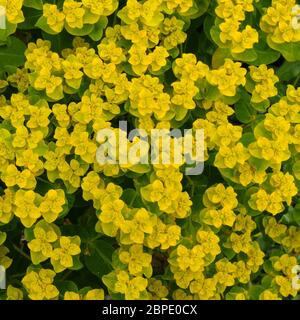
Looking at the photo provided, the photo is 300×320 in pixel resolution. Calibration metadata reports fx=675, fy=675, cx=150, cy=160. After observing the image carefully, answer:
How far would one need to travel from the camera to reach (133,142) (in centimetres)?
162

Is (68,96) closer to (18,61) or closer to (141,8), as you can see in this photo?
(18,61)

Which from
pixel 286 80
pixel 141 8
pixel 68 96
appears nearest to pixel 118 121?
pixel 68 96

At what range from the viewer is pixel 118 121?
1834 millimetres

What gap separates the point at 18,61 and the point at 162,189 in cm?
56

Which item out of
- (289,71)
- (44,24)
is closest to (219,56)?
(289,71)

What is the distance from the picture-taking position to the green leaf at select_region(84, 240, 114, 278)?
176cm

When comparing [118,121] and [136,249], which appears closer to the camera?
[136,249]

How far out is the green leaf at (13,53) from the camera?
71.4 inches

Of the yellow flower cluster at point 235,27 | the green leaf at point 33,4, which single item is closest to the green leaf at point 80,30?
the green leaf at point 33,4

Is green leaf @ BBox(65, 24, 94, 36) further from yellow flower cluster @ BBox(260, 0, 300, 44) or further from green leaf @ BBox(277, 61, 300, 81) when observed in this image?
green leaf @ BBox(277, 61, 300, 81)

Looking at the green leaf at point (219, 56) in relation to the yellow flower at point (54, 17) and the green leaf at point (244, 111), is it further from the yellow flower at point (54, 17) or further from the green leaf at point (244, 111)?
the yellow flower at point (54, 17)

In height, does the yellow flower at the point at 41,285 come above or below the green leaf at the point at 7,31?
below

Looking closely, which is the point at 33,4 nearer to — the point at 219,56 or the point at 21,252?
the point at 219,56

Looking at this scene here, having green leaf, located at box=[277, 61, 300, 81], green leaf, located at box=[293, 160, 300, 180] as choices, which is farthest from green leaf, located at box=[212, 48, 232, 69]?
green leaf, located at box=[293, 160, 300, 180]
